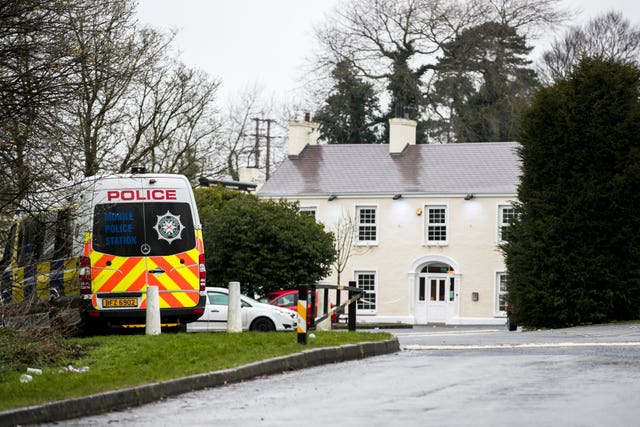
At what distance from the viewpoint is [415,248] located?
186ft

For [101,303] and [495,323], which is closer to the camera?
[101,303]

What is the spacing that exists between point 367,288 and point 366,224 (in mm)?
2979

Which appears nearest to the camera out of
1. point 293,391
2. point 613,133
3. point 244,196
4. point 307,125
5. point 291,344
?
point 293,391

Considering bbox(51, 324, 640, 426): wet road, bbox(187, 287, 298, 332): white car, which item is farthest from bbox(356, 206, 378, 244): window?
bbox(51, 324, 640, 426): wet road

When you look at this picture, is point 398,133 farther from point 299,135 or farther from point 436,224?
point 436,224

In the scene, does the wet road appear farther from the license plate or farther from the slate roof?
the slate roof

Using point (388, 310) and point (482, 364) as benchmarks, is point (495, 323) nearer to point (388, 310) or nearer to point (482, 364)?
point (388, 310)

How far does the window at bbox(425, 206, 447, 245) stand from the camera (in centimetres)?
5644

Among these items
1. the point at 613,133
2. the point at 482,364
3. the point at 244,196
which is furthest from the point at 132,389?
the point at 244,196

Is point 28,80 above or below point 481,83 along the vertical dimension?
below

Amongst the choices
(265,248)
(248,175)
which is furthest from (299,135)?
(265,248)

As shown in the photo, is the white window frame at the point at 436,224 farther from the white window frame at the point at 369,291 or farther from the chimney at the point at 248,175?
the chimney at the point at 248,175

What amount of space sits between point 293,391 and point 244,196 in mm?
41165

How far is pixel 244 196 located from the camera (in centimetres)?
5350
